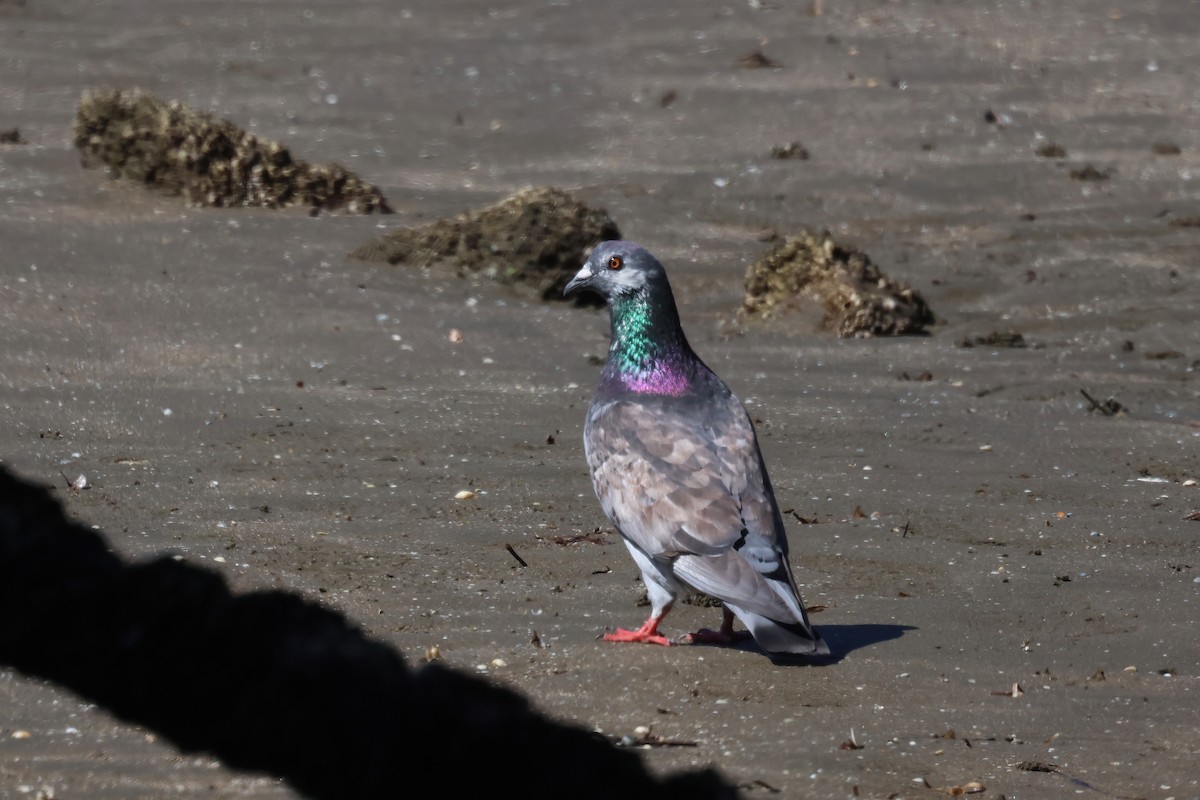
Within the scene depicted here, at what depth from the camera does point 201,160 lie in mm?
12172

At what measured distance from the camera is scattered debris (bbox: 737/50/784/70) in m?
17.1

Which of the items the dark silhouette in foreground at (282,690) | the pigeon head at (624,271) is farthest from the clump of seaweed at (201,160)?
the dark silhouette in foreground at (282,690)

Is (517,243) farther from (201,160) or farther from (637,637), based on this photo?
(637,637)

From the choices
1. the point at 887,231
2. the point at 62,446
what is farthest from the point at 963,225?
the point at 62,446

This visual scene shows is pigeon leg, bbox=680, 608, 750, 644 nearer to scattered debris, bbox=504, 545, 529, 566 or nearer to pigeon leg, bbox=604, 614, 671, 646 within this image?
pigeon leg, bbox=604, 614, 671, 646

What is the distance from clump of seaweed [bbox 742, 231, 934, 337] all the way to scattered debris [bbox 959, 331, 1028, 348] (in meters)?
0.37

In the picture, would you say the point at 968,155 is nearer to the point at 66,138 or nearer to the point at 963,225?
the point at 963,225

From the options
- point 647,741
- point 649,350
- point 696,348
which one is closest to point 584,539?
point 649,350

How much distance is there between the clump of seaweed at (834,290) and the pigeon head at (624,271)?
4.46 m

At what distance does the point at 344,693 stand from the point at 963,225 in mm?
9381

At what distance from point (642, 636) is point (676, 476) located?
1.78 ft

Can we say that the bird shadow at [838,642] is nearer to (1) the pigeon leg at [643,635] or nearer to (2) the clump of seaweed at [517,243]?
(1) the pigeon leg at [643,635]

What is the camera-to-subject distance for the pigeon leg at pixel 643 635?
5.96 metres

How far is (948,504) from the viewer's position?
7965 mm
